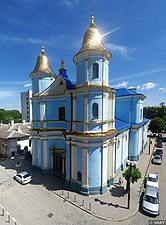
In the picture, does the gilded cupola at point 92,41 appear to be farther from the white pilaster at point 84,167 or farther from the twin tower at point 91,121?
the white pilaster at point 84,167

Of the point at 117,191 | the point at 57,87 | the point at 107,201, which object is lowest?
the point at 117,191

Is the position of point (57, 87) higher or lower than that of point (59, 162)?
higher

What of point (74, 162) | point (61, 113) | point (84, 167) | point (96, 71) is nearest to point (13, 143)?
point (61, 113)

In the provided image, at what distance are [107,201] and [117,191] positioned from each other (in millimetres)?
2304

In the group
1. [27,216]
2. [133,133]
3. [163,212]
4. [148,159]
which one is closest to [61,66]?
[133,133]

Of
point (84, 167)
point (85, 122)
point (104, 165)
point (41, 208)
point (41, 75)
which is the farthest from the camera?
point (41, 75)

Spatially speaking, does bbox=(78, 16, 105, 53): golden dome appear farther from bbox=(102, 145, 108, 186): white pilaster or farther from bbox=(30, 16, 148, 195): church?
bbox=(102, 145, 108, 186): white pilaster

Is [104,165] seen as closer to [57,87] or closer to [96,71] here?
[96,71]

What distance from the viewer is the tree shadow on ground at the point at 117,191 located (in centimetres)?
1467

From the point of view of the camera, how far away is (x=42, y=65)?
19.6 metres

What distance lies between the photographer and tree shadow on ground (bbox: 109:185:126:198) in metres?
14.7

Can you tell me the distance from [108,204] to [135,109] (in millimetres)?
14489

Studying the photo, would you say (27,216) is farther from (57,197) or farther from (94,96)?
(94,96)

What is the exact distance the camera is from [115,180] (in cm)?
1755
